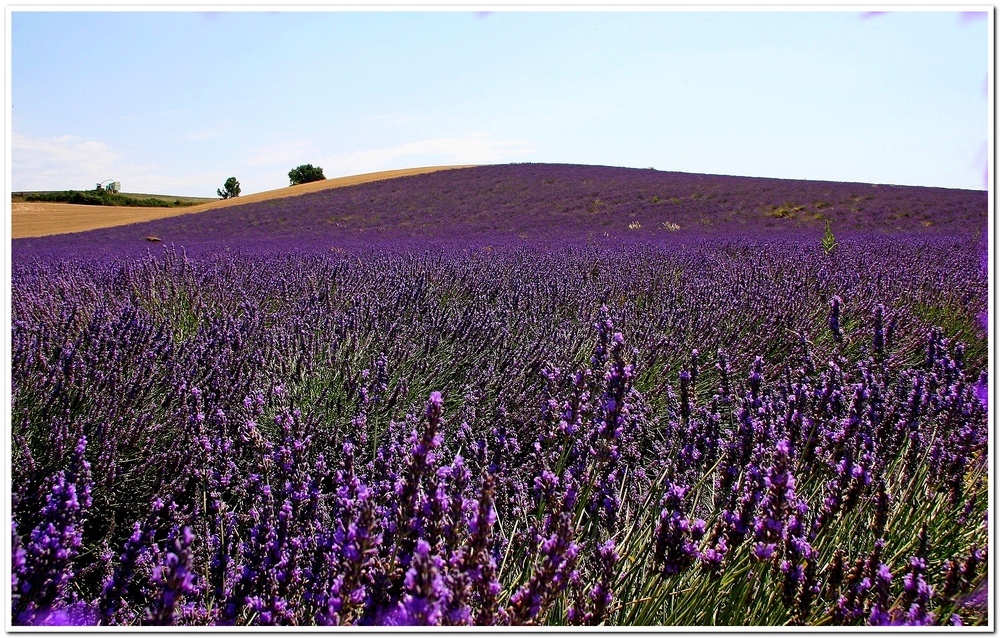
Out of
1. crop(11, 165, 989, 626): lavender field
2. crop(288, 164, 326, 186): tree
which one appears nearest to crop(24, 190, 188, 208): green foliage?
crop(288, 164, 326, 186): tree

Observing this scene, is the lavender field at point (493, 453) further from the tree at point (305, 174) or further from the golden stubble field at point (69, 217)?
the tree at point (305, 174)

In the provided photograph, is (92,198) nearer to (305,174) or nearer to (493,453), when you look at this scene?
(305,174)

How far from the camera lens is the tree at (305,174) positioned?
3856 centimetres

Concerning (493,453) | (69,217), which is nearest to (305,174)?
(69,217)

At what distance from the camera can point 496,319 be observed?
10.3 feet

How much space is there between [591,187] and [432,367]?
16444mm

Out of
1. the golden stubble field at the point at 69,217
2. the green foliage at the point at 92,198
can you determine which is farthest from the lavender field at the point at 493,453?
the green foliage at the point at 92,198

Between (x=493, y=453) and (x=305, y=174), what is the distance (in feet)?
132

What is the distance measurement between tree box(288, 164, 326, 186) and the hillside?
19.7 meters

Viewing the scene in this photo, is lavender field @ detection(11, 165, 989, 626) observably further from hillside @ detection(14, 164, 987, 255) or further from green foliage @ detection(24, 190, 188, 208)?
green foliage @ detection(24, 190, 188, 208)

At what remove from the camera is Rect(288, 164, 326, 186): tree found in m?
38.6

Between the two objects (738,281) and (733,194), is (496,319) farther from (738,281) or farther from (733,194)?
(733,194)

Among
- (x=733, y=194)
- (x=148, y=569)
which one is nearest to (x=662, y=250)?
(x=148, y=569)

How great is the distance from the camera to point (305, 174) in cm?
3872
